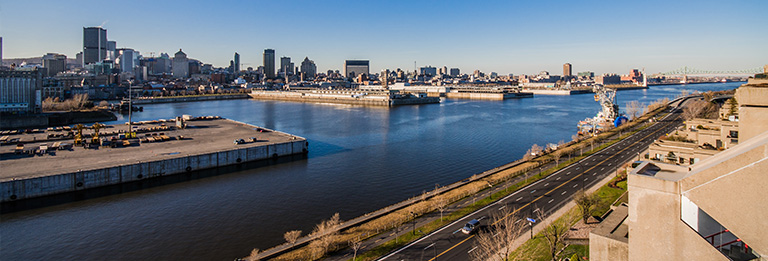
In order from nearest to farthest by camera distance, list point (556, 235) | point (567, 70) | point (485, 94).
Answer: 1. point (556, 235)
2. point (485, 94)
3. point (567, 70)

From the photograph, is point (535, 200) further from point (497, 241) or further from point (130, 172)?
point (130, 172)

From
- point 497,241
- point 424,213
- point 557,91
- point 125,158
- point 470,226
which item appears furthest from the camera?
point 557,91

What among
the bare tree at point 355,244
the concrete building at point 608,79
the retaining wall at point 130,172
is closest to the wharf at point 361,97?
the retaining wall at point 130,172

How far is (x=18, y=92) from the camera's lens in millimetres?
25859

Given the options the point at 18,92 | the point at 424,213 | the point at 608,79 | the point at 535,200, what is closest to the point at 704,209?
the point at 424,213

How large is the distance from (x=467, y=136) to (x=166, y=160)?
495 inches

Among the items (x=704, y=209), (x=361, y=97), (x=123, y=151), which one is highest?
(x=361, y=97)

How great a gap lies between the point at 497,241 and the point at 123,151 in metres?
11.9

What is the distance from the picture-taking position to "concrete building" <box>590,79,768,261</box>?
8.02ft

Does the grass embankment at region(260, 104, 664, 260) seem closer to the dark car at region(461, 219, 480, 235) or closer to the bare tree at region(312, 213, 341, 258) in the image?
the bare tree at region(312, 213, 341, 258)

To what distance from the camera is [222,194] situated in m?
9.88

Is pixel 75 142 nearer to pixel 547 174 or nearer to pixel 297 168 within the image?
pixel 297 168

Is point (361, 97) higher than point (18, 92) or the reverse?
higher

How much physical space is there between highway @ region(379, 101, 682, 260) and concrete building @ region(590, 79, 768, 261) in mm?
3164
